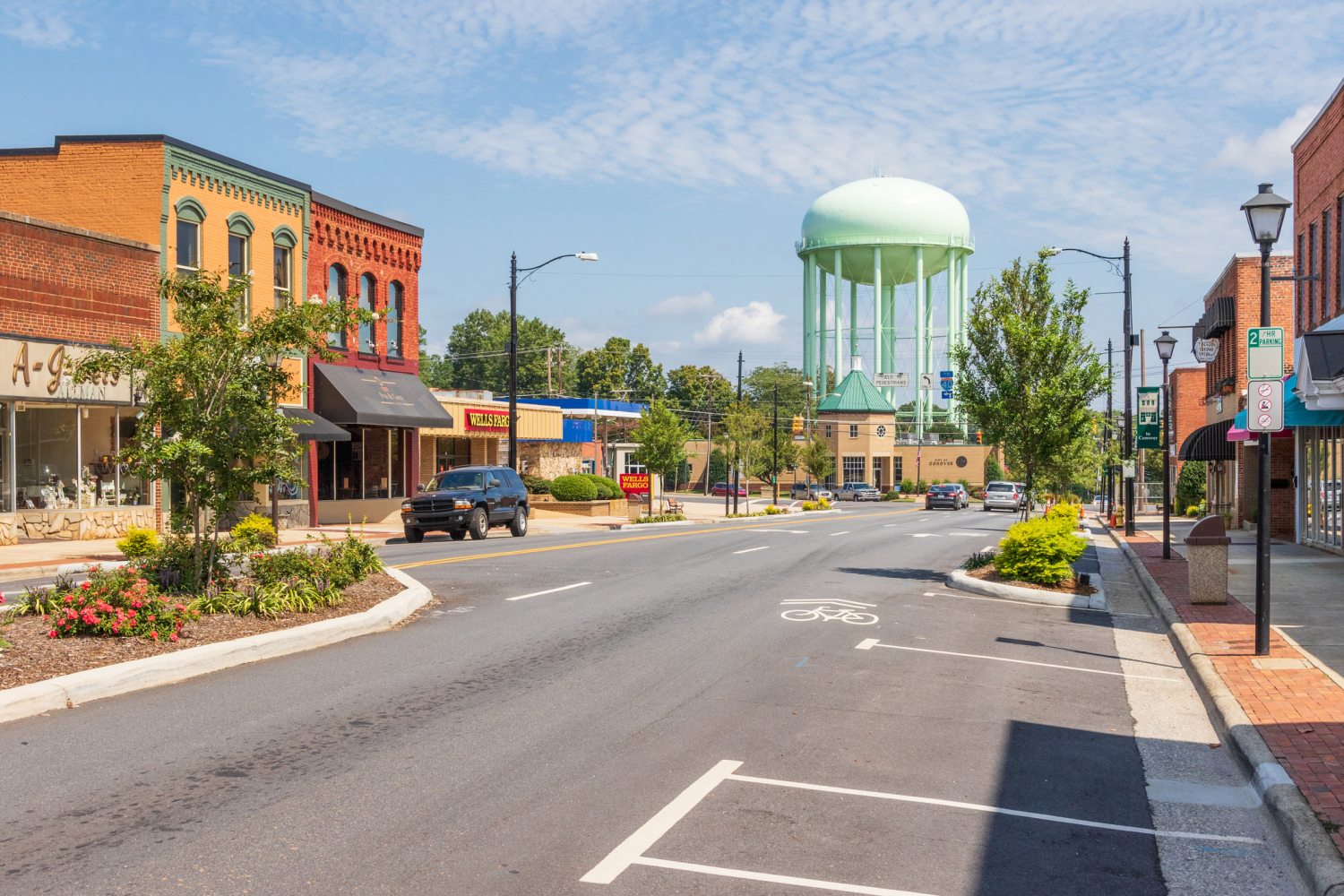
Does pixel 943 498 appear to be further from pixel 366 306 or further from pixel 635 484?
pixel 366 306

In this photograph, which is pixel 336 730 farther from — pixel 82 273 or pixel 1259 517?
pixel 82 273

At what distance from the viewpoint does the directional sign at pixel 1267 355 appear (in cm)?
1095

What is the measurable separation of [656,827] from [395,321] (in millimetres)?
30909

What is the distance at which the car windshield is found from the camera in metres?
27.5

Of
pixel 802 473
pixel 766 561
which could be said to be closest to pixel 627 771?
pixel 766 561

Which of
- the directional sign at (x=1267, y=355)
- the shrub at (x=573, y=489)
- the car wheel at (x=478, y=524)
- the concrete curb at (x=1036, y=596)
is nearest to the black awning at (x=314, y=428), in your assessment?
the car wheel at (x=478, y=524)

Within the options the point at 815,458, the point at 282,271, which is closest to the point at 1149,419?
the point at 282,271

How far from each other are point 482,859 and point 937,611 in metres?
10.3

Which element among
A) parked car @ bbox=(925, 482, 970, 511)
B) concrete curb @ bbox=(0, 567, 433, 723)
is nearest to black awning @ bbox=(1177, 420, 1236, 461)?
concrete curb @ bbox=(0, 567, 433, 723)

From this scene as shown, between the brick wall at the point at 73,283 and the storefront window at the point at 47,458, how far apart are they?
1734 mm

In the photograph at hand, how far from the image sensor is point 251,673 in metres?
9.45

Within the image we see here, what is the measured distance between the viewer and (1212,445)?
32688 mm

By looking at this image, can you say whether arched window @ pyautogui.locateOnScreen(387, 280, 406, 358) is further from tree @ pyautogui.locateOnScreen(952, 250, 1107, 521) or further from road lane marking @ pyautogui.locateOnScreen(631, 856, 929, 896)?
road lane marking @ pyautogui.locateOnScreen(631, 856, 929, 896)

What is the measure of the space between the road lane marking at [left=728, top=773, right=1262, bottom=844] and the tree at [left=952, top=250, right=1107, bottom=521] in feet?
41.5
